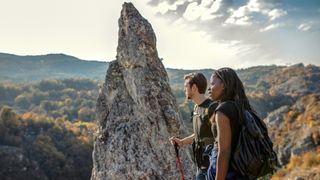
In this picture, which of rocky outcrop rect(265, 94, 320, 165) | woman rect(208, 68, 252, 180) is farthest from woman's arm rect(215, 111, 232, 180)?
rocky outcrop rect(265, 94, 320, 165)

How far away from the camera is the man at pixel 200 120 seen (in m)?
5.04

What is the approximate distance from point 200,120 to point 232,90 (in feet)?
3.90

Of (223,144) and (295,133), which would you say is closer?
(223,144)

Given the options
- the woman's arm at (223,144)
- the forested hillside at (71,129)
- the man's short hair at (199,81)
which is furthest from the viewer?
the forested hillside at (71,129)

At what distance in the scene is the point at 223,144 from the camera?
3775 millimetres

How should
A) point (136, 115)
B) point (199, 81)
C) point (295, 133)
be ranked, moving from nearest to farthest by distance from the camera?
point (199, 81) < point (136, 115) < point (295, 133)

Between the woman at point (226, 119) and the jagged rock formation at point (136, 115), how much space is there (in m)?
4.59

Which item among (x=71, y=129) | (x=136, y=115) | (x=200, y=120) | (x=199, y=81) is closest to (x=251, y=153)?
(x=200, y=120)

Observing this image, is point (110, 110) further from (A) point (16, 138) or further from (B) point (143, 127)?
(A) point (16, 138)

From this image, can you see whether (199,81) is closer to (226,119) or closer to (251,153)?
(226,119)

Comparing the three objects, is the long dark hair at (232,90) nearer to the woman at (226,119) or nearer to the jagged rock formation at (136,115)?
the woman at (226,119)

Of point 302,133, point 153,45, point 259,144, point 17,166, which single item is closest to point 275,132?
point 302,133

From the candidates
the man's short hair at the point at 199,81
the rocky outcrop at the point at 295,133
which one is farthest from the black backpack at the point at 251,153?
the rocky outcrop at the point at 295,133

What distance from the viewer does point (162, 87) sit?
929 centimetres
